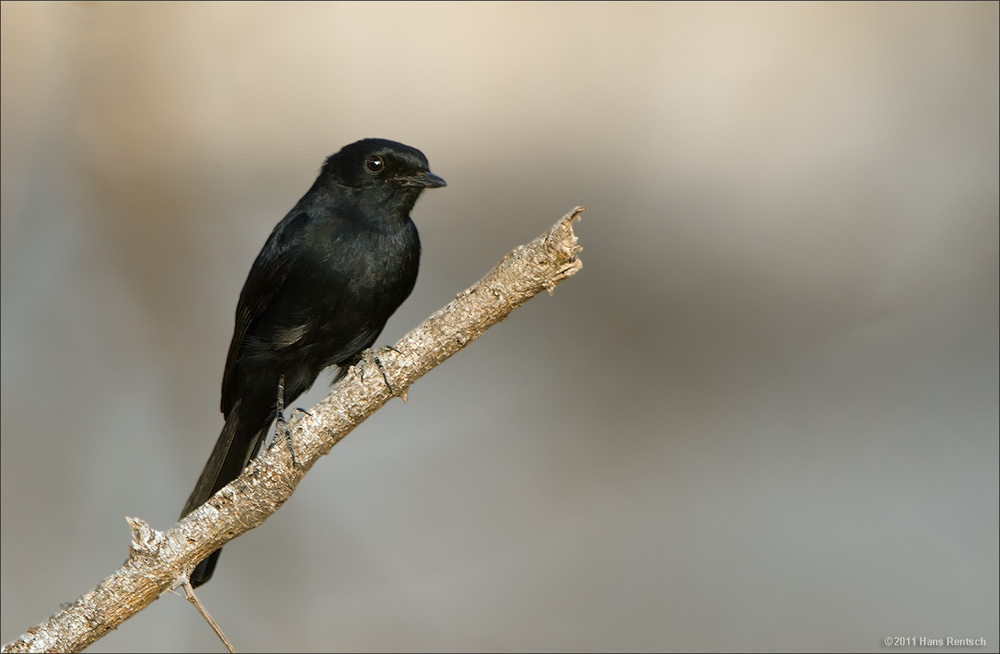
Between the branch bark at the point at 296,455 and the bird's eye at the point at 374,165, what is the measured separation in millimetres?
1499

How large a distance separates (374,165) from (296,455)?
68.9 inches

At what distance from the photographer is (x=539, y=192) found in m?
6.14

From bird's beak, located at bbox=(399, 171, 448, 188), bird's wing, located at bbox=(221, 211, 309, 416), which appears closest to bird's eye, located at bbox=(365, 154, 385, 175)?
bird's beak, located at bbox=(399, 171, 448, 188)

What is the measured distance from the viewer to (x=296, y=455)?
8.35 ft

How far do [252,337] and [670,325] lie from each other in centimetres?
308

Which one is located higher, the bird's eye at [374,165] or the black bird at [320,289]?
the bird's eye at [374,165]

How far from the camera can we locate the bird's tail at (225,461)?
11.7 feet

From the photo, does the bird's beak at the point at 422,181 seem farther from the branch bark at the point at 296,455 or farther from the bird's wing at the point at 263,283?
the branch bark at the point at 296,455

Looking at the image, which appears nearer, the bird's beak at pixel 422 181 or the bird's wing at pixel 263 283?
the bird's wing at pixel 263 283

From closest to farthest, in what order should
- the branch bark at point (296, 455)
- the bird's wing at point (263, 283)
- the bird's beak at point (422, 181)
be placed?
the branch bark at point (296, 455), the bird's wing at point (263, 283), the bird's beak at point (422, 181)

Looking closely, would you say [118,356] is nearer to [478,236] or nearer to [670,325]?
[478,236]

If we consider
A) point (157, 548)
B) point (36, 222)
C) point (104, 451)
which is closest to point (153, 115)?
point (36, 222)

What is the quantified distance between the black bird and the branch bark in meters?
1.04

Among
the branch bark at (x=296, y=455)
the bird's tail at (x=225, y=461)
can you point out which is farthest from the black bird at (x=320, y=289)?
the branch bark at (x=296, y=455)
